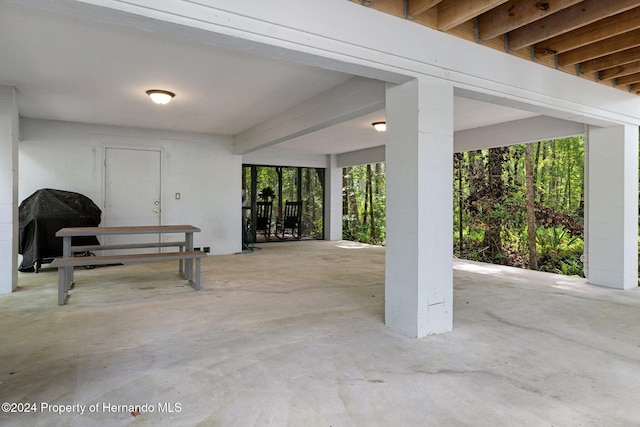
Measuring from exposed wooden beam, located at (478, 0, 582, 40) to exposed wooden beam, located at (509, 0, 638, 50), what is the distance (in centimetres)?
38

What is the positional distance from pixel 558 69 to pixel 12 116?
248 inches

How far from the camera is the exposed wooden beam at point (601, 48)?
3279 mm

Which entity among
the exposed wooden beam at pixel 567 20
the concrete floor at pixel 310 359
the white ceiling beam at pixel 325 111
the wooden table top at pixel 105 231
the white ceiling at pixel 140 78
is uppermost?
the exposed wooden beam at pixel 567 20

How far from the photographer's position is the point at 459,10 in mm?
2754

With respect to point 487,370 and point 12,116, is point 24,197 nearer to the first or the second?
point 12,116

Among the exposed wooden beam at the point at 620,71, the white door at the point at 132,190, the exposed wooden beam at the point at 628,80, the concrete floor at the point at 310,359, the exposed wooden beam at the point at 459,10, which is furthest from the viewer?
the white door at the point at 132,190

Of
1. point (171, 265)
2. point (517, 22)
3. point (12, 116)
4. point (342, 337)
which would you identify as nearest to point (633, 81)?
point (517, 22)

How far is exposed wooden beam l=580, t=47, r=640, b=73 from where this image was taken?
11.9 ft

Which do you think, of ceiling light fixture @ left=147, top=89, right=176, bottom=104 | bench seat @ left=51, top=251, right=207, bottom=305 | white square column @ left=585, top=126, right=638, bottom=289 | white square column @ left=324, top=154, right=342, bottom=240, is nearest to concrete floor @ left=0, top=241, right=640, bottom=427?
bench seat @ left=51, top=251, right=207, bottom=305

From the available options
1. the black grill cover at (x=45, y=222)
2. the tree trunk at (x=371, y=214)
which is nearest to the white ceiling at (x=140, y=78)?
the black grill cover at (x=45, y=222)

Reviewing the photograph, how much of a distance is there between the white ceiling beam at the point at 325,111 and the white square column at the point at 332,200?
147 inches

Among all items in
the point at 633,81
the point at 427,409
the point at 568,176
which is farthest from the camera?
the point at 568,176

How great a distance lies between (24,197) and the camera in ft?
19.4

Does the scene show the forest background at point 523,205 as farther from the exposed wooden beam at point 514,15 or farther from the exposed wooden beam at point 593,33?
the exposed wooden beam at point 514,15
